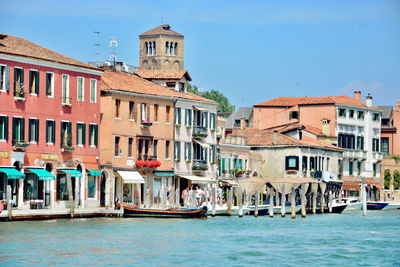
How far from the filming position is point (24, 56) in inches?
2234

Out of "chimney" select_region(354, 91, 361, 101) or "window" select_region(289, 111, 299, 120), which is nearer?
"window" select_region(289, 111, 299, 120)

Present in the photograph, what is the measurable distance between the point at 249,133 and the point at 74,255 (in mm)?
51003

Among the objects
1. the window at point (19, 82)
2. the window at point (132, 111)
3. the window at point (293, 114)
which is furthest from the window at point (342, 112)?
the window at point (19, 82)

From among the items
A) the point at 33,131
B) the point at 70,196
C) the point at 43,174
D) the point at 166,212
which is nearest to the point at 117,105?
the point at 33,131

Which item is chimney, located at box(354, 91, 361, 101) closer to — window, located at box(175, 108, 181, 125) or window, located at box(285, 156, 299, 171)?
window, located at box(285, 156, 299, 171)

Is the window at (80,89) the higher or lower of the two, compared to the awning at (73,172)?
higher

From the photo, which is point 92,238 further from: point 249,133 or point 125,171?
point 249,133

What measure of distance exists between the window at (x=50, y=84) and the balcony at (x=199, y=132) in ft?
54.7

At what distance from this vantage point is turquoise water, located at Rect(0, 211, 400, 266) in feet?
131

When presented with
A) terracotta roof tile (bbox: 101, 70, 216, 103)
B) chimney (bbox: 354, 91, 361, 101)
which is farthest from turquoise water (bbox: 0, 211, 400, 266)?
chimney (bbox: 354, 91, 361, 101)

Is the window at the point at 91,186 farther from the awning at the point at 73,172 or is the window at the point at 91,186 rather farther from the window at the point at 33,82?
the window at the point at 33,82

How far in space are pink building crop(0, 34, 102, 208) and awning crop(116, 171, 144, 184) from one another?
2.27m

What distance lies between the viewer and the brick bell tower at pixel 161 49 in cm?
14938

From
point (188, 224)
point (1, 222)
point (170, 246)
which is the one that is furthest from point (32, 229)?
point (188, 224)
